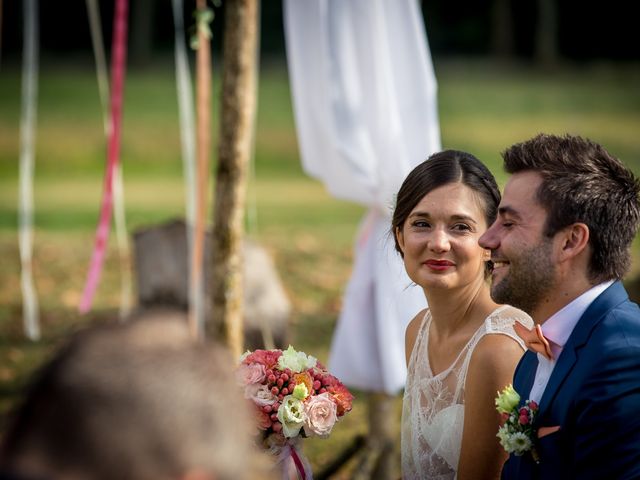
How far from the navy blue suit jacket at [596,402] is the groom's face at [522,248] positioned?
0.17 metres

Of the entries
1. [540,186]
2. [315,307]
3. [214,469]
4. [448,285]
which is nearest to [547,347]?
[540,186]

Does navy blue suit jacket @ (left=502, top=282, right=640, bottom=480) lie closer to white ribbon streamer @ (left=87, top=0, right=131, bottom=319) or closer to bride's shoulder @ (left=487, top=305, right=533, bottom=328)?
bride's shoulder @ (left=487, top=305, right=533, bottom=328)

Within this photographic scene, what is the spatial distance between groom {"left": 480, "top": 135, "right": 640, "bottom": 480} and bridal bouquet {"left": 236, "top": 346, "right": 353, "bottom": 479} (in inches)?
22.2

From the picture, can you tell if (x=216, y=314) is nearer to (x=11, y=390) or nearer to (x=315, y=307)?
(x=11, y=390)

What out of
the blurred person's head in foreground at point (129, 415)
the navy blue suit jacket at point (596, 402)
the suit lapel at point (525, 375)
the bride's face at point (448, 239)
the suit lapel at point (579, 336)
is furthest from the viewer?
the bride's face at point (448, 239)

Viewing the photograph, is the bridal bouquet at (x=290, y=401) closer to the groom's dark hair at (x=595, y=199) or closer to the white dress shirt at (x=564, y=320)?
Result: the white dress shirt at (x=564, y=320)

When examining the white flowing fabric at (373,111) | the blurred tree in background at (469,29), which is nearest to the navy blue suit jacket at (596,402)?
the white flowing fabric at (373,111)

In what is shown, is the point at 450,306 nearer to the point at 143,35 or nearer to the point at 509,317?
the point at 509,317

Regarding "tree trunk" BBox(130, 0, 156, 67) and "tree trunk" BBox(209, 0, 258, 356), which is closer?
"tree trunk" BBox(209, 0, 258, 356)

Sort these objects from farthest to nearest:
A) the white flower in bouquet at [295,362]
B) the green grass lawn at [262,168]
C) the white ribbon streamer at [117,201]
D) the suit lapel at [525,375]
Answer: the green grass lawn at [262,168]
the white ribbon streamer at [117,201]
the white flower in bouquet at [295,362]
the suit lapel at [525,375]

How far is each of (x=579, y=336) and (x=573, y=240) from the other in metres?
0.26

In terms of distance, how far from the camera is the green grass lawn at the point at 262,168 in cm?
938

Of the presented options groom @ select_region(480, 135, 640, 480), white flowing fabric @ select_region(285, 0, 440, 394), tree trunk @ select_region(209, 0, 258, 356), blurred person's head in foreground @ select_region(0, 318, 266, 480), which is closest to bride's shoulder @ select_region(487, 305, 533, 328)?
groom @ select_region(480, 135, 640, 480)

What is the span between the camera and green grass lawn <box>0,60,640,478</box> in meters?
9.38
